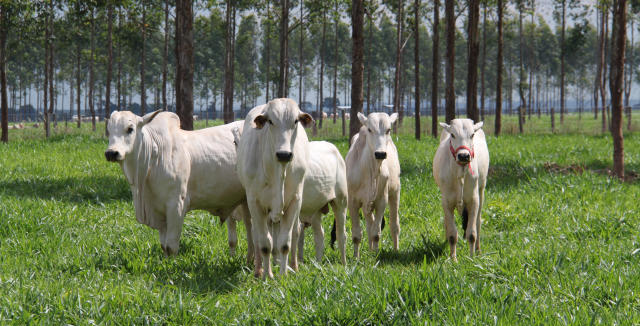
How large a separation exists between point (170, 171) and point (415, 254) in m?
2.94

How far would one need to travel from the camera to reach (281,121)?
15.2 ft

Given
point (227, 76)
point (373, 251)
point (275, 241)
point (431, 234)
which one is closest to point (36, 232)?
point (275, 241)

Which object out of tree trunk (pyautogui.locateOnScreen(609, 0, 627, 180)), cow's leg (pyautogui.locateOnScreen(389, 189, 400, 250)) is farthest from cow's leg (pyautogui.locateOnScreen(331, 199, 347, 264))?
tree trunk (pyautogui.locateOnScreen(609, 0, 627, 180))

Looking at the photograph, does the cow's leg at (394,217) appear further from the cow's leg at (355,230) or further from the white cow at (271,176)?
the white cow at (271,176)

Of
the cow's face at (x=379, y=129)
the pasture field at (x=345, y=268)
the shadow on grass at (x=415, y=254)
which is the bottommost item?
the shadow on grass at (x=415, y=254)

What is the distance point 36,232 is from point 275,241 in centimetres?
350

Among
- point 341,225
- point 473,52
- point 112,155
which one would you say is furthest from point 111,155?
point 473,52

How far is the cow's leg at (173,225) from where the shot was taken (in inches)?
231

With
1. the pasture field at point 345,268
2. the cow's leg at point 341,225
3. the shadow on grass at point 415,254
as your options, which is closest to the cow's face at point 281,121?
the pasture field at point 345,268

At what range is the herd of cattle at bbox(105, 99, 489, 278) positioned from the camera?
4.99 metres

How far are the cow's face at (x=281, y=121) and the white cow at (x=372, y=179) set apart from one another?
61.5 inches

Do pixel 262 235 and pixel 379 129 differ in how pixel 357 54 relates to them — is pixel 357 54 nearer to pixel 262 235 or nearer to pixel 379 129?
pixel 379 129

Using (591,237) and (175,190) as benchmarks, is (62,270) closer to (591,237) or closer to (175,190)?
(175,190)

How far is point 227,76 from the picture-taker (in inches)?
1288
